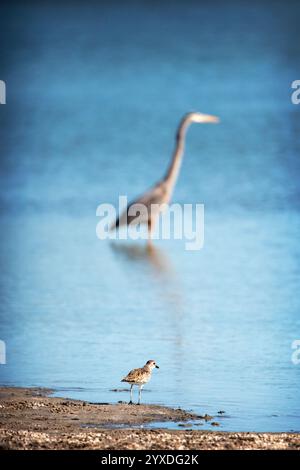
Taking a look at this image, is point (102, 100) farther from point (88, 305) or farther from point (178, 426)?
point (178, 426)

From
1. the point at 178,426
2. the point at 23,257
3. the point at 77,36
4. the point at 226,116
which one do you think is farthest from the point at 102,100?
the point at 178,426

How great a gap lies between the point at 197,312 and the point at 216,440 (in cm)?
337

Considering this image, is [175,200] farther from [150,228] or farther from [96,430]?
[96,430]

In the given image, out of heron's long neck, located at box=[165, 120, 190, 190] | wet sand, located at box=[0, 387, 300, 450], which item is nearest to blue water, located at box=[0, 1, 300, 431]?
wet sand, located at box=[0, 387, 300, 450]

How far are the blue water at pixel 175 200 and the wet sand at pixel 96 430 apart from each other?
26 cm

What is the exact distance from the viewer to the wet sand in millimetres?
5230

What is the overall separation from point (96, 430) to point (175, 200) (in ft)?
27.6

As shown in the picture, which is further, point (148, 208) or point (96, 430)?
point (148, 208)

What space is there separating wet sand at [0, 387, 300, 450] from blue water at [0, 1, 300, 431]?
10.3 inches

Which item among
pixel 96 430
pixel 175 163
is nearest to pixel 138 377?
pixel 96 430

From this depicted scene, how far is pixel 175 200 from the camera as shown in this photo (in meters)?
13.8

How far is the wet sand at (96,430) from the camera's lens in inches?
206

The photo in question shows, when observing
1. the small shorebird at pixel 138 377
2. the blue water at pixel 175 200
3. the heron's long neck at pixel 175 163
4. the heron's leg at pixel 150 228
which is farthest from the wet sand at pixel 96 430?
the heron's long neck at pixel 175 163
